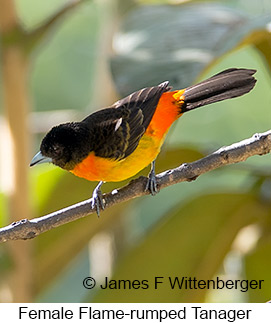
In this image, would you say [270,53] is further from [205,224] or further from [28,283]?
[28,283]

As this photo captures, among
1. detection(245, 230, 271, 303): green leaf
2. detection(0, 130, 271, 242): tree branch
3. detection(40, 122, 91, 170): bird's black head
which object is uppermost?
detection(40, 122, 91, 170): bird's black head

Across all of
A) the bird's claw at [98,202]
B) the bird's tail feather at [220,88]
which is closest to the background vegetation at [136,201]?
the bird's tail feather at [220,88]

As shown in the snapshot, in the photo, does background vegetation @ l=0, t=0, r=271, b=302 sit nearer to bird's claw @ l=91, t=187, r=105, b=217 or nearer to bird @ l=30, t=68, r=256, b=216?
bird @ l=30, t=68, r=256, b=216

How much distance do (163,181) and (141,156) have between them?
0.19 meters

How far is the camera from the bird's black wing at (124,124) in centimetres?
106

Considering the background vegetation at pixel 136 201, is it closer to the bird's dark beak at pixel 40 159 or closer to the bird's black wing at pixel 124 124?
the bird's black wing at pixel 124 124

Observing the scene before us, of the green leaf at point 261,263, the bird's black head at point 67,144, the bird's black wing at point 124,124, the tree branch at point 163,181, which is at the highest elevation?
the bird's black wing at point 124,124

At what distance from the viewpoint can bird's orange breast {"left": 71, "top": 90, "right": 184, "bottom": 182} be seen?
1.05 meters

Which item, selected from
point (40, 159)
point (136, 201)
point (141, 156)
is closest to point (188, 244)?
point (136, 201)

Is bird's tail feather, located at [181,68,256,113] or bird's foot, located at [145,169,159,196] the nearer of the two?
bird's foot, located at [145,169,159,196]

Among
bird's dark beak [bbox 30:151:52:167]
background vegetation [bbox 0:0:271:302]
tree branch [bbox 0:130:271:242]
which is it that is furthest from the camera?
background vegetation [bbox 0:0:271:302]

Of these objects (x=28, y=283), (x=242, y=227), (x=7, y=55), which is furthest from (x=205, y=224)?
(x=7, y=55)

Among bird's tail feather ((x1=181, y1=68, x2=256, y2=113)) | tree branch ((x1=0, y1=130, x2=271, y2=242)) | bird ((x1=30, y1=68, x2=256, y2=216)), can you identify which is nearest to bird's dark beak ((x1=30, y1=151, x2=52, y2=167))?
bird ((x1=30, y1=68, x2=256, y2=216))

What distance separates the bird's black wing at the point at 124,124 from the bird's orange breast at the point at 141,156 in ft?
0.04
